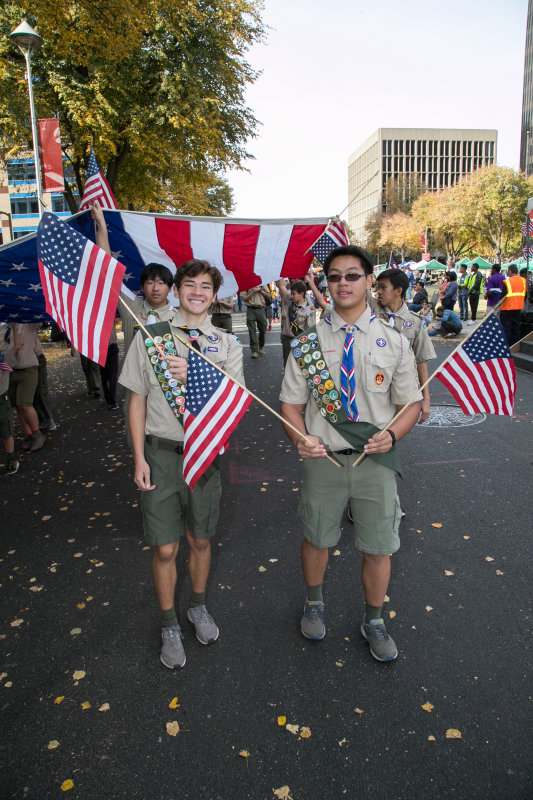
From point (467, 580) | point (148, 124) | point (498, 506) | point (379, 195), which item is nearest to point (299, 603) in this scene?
point (467, 580)

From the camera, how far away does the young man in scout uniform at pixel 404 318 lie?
4250mm

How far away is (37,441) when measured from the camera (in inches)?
274

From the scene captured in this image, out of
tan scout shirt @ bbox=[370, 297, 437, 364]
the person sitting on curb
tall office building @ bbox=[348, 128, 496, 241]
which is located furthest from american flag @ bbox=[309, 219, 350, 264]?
tall office building @ bbox=[348, 128, 496, 241]

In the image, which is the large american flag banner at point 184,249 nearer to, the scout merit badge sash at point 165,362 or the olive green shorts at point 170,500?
the scout merit badge sash at point 165,362

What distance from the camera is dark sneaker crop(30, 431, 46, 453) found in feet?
22.6

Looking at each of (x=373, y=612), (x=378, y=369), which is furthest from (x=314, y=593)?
(x=378, y=369)

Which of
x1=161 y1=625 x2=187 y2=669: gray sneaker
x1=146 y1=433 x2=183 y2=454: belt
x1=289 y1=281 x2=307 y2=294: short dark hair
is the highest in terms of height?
x1=289 y1=281 x2=307 y2=294: short dark hair

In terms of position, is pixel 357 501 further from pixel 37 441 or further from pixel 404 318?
pixel 37 441

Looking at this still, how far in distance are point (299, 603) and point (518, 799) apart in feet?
5.08

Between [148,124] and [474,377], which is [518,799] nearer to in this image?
[474,377]

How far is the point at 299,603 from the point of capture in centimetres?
342

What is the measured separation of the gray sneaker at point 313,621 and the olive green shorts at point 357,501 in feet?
1.53

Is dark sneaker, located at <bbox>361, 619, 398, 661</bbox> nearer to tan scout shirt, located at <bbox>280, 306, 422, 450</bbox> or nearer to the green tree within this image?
tan scout shirt, located at <bbox>280, 306, 422, 450</bbox>

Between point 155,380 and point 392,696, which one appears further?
point 155,380
